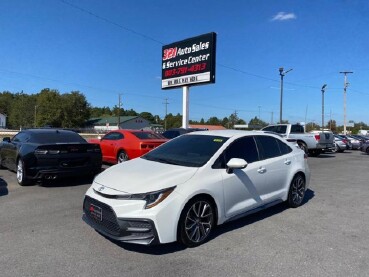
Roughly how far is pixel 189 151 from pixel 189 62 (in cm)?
1898

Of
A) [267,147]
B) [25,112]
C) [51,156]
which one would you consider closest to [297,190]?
[267,147]

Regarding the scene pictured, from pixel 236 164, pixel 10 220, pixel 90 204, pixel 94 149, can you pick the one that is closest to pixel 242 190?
pixel 236 164

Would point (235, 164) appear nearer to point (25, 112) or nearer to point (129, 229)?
point (129, 229)

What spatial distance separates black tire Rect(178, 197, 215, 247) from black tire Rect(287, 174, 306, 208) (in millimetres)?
2492

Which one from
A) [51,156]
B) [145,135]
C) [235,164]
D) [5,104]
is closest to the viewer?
[235,164]

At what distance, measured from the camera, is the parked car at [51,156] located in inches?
334

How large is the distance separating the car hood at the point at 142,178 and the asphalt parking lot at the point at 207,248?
Answer: 31.9 inches

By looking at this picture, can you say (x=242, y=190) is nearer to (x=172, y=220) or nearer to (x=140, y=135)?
(x=172, y=220)

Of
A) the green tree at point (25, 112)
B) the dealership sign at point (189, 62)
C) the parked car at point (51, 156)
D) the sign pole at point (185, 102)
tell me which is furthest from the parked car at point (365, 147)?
the green tree at point (25, 112)

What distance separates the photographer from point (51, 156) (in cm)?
852

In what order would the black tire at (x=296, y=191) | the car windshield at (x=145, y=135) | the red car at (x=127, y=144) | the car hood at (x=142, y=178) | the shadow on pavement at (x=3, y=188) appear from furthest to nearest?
the car windshield at (x=145, y=135)
the red car at (x=127, y=144)
the shadow on pavement at (x=3, y=188)
the black tire at (x=296, y=191)
the car hood at (x=142, y=178)

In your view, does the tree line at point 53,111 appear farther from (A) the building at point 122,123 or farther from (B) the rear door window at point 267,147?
(B) the rear door window at point 267,147

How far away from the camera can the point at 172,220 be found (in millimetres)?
4453

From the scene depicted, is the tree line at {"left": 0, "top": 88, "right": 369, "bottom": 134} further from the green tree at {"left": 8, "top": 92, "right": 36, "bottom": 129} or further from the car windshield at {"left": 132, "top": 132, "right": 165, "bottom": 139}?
the car windshield at {"left": 132, "top": 132, "right": 165, "bottom": 139}
